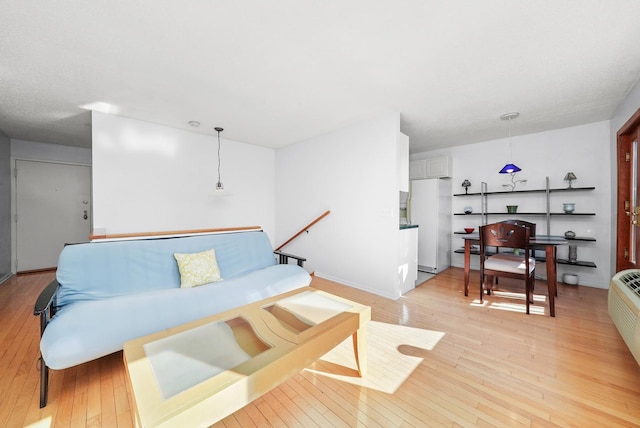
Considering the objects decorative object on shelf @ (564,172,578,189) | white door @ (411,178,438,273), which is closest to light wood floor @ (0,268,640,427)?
white door @ (411,178,438,273)

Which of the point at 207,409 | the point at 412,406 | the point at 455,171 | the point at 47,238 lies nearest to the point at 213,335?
the point at 207,409

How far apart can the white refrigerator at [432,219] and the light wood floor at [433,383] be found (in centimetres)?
199

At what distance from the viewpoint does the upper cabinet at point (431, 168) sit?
4789 millimetres

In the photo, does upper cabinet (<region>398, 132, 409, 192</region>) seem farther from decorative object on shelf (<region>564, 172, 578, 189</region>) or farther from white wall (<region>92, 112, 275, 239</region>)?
white wall (<region>92, 112, 275, 239</region>)

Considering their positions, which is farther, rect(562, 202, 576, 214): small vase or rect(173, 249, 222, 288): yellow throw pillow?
rect(562, 202, 576, 214): small vase

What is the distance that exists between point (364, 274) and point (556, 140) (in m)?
3.68

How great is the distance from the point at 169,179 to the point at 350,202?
113 inches

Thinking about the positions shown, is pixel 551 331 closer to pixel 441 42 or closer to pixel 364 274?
pixel 364 274

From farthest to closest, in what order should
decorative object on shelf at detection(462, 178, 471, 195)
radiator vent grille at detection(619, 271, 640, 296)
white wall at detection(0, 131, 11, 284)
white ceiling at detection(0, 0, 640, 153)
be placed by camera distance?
decorative object on shelf at detection(462, 178, 471, 195) → white wall at detection(0, 131, 11, 284) → radiator vent grille at detection(619, 271, 640, 296) → white ceiling at detection(0, 0, 640, 153)

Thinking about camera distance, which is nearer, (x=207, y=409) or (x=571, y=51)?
(x=207, y=409)

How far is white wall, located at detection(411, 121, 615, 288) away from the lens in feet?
11.6

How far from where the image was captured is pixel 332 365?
181cm

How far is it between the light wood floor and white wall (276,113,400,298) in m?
1.10

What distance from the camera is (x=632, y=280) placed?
6.06 feet
